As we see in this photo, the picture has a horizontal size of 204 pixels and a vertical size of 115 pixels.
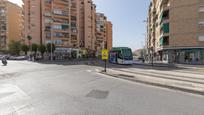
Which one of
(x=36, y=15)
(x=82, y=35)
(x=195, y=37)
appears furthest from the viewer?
(x=82, y=35)

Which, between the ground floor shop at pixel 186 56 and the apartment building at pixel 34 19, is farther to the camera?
the apartment building at pixel 34 19

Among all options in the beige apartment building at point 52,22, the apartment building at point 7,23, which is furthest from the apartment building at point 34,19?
the apartment building at point 7,23

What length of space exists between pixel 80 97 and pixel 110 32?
14354cm

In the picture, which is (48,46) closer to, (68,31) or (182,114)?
(68,31)

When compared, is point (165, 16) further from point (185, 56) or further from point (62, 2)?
point (62, 2)

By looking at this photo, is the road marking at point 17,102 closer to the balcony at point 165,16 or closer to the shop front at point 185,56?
the shop front at point 185,56

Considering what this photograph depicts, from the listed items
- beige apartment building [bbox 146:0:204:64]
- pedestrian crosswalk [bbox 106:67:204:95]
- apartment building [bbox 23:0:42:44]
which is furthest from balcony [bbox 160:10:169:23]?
apartment building [bbox 23:0:42:44]

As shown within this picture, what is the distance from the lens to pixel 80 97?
25.9 ft

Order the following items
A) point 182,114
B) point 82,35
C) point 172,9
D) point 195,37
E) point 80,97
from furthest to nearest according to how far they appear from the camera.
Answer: point 82,35, point 172,9, point 195,37, point 80,97, point 182,114

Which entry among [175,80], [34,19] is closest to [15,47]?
[34,19]

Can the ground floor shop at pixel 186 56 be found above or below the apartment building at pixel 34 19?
below

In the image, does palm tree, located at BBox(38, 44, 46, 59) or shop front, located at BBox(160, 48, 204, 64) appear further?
palm tree, located at BBox(38, 44, 46, 59)

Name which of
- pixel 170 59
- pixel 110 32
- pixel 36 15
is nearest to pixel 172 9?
pixel 170 59

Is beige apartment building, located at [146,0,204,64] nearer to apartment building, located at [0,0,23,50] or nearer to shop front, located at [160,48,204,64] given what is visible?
shop front, located at [160,48,204,64]
